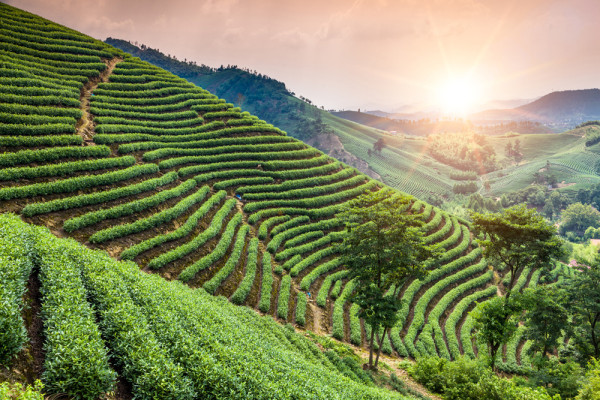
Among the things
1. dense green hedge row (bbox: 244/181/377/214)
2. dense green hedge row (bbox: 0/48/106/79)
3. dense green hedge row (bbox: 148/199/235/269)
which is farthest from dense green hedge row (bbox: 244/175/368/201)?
dense green hedge row (bbox: 0/48/106/79)

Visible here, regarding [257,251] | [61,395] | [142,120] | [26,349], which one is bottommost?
[257,251]

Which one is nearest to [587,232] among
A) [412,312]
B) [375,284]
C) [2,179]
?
[412,312]

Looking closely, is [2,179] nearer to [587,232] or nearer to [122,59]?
[122,59]

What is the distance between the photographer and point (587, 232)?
4299 inches

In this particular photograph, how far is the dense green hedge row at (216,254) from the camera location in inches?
822

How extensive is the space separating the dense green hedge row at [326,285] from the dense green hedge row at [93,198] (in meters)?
18.5

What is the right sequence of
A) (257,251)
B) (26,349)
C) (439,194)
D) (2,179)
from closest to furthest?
(26,349)
(2,179)
(257,251)
(439,194)

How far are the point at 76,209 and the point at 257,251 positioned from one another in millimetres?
14450

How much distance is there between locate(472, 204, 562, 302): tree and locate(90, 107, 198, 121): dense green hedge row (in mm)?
38853

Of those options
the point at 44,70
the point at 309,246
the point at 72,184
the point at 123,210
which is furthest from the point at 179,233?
the point at 44,70

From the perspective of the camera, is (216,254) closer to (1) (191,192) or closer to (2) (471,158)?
(1) (191,192)

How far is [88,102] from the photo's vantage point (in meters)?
33.4

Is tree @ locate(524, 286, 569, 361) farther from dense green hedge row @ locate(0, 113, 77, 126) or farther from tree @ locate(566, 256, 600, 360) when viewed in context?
dense green hedge row @ locate(0, 113, 77, 126)

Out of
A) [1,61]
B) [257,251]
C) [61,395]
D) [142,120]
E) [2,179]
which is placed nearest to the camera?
[61,395]
